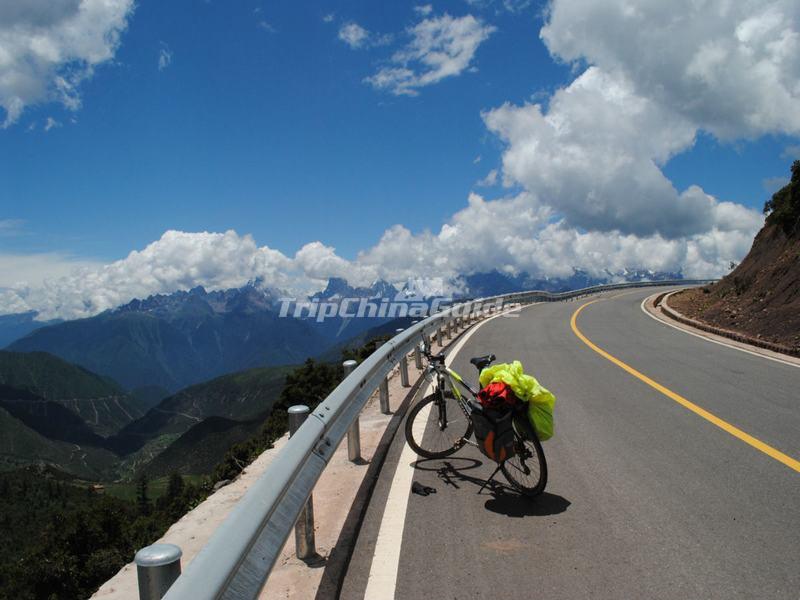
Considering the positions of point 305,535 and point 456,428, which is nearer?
point 305,535

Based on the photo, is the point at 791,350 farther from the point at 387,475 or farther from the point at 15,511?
the point at 15,511

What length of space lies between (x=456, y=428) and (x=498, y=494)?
3.38 feet

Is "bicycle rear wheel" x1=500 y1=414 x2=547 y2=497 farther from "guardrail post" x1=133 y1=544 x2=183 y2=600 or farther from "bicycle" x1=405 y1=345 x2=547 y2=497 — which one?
"guardrail post" x1=133 y1=544 x2=183 y2=600

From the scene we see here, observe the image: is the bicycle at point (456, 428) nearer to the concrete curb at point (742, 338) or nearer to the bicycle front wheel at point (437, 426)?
the bicycle front wheel at point (437, 426)

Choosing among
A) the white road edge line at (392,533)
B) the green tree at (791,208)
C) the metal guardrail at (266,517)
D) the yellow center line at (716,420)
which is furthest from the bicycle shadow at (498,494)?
the green tree at (791,208)

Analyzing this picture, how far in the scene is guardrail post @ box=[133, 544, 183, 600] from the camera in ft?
6.35

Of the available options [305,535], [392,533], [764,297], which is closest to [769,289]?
[764,297]

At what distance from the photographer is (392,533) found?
161 inches

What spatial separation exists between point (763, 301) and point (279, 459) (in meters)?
18.7

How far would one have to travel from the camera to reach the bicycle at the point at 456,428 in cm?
482

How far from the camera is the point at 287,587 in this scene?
3.37 meters

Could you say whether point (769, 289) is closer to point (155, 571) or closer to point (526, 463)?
point (526, 463)

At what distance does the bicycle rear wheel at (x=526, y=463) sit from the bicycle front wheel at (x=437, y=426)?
683mm

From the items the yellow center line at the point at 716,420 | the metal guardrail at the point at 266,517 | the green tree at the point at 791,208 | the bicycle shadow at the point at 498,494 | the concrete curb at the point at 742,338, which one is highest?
the green tree at the point at 791,208
